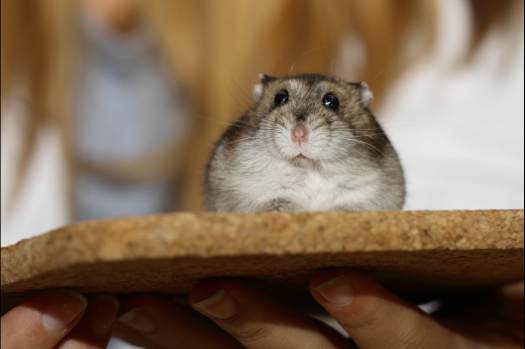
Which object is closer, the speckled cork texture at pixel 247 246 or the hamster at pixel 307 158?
the speckled cork texture at pixel 247 246

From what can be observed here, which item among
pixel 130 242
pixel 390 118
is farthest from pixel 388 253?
pixel 390 118

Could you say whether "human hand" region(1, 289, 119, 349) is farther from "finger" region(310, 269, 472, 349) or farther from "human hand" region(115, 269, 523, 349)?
"finger" region(310, 269, 472, 349)

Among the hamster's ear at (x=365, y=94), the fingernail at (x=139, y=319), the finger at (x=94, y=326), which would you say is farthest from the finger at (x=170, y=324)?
the hamster's ear at (x=365, y=94)

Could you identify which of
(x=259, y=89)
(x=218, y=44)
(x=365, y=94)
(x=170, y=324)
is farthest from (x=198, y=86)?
(x=170, y=324)

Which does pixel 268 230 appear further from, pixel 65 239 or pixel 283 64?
pixel 283 64

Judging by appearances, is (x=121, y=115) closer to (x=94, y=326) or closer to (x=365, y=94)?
(x=365, y=94)

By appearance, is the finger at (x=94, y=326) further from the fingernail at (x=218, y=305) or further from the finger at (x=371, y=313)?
the finger at (x=371, y=313)

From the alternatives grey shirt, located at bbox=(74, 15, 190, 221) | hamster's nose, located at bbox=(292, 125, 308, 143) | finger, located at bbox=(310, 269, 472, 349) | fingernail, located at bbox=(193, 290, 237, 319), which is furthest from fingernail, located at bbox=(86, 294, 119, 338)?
grey shirt, located at bbox=(74, 15, 190, 221)
